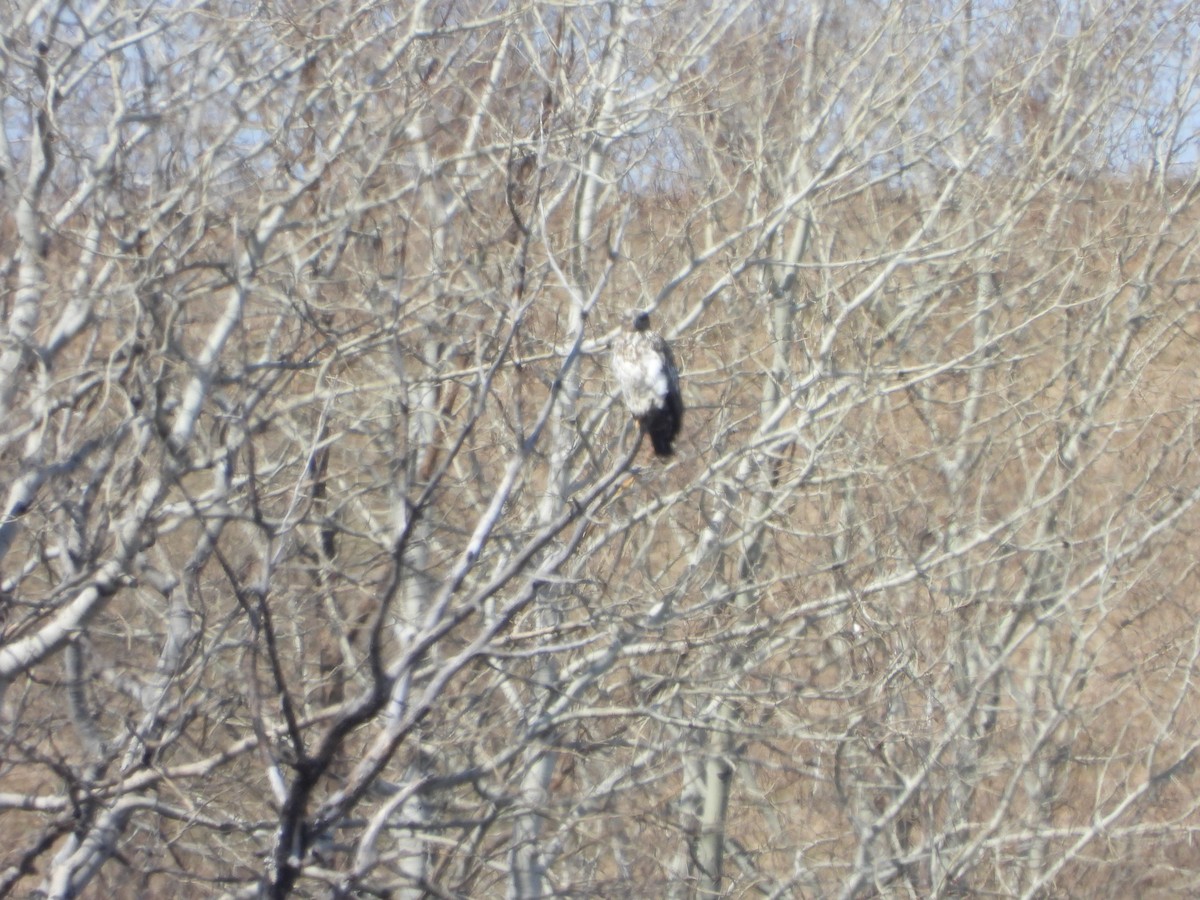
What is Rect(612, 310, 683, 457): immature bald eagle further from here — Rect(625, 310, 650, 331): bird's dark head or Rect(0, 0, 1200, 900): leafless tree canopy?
Rect(0, 0, 1200, 900): leafless tree canopy

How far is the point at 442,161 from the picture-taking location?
17.6 feet

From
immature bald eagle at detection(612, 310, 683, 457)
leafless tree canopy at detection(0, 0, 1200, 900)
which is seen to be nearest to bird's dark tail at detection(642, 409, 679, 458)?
immature bald eagle at detection(612, 310, 683, 457)

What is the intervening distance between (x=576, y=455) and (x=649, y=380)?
0.98 m

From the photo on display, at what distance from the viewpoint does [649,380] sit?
4.86 m

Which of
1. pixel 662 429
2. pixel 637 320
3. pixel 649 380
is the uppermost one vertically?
pixel 637 320

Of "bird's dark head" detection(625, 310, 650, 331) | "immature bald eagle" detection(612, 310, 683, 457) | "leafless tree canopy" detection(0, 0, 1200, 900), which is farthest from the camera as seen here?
"bird's dark head" detection(625, 310, 650, 331)

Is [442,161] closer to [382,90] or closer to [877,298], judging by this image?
[382,90]

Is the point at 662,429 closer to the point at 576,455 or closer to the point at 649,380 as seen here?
the point at 649,380

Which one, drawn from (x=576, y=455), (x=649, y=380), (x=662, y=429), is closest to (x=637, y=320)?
(x=649, y=380)

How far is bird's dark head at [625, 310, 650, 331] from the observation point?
5.03m

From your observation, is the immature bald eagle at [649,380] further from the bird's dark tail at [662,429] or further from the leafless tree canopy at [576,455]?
the leafless tree canopy at [576,455]

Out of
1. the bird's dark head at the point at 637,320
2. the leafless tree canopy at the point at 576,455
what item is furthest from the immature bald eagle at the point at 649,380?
the leafless tree canopy at the point at 576,455

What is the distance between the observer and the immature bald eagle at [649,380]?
15.9 ft

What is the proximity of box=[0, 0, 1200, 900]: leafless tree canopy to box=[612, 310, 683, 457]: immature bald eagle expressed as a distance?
211 millimetres
